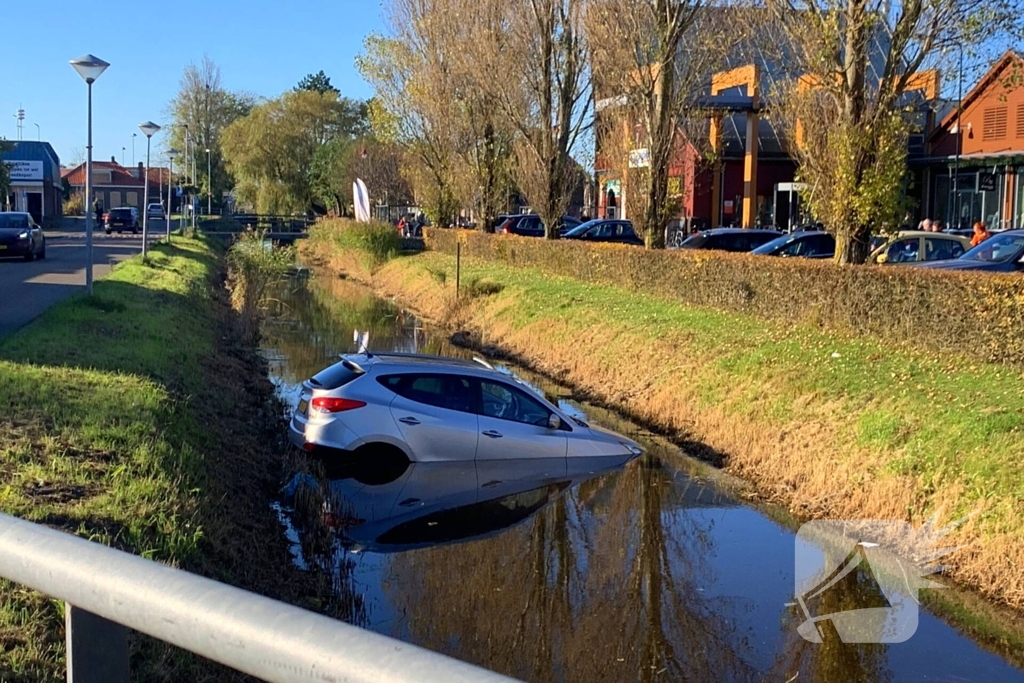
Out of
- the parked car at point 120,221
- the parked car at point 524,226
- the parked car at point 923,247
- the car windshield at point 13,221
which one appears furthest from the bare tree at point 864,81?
the parked car at point 120,221

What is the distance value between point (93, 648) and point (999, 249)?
19522 millimetres

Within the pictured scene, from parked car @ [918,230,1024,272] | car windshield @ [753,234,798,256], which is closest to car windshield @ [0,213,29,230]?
car windshield @ [753,234,798,256]

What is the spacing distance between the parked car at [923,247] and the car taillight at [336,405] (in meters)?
13.5

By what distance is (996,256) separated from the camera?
61.7 ft

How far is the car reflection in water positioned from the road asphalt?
713 cm

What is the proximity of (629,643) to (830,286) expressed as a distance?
965 cm

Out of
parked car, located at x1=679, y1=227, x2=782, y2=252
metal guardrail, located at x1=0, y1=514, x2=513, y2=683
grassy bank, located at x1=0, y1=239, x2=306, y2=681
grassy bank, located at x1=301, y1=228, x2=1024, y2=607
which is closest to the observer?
metal guardrail, located at x1=0, y1=514, x2=513, y2=683

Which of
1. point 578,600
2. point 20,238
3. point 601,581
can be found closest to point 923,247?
point 601,581

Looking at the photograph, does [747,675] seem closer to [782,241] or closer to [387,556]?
[387,556]

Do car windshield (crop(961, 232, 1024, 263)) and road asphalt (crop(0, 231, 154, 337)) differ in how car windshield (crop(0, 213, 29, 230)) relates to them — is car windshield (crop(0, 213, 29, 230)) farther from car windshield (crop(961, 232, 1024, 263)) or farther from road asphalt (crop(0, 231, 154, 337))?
car windshield (crop(961, 232, 1024, 263))

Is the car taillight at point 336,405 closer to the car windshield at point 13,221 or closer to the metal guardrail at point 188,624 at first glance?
the metal guardrail at point 188,624

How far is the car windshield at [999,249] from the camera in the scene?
1853 cm

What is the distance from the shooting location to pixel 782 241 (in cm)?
2423

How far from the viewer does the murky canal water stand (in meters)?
7.33
